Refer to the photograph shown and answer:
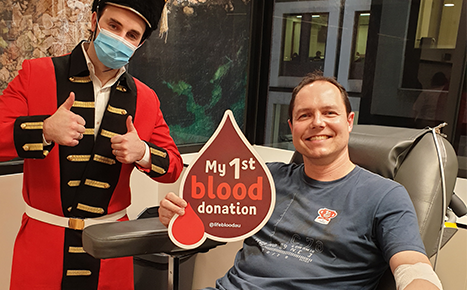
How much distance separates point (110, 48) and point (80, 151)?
1.15 ft

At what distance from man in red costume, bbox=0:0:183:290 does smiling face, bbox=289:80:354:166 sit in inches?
19.4

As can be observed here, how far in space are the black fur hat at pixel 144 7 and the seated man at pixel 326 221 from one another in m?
0.56

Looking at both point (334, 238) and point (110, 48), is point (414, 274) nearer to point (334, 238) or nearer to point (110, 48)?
point (334, 238)

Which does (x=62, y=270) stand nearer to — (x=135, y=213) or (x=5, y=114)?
(x=5, y=114)

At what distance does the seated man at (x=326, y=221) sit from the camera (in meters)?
1.14

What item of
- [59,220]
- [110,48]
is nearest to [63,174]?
[59,220]

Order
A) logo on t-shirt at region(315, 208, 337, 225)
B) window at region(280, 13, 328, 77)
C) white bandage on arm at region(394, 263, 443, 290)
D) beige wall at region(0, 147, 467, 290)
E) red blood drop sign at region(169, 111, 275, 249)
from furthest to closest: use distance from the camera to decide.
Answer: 1. window at region(280, 13, 328, 77)
2. beige wall at region(0, 147, 467, 290)
3. logo on t-shirt at region(315, 208, 337, 225)
4. red blood drop sign at region(169, 111, 275, 249)
5. white bandage on arm at region(394, 263, 443, 290)

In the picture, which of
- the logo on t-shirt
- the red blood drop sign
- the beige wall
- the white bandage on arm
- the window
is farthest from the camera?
the window

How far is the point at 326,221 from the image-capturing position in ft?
4.05

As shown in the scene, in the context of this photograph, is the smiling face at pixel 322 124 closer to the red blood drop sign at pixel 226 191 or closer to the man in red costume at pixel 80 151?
the red blood drop sign at pixel 226 191

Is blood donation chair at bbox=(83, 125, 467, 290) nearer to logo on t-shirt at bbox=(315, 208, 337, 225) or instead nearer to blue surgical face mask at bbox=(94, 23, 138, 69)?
logo on t-shirt at bbox=(315, 208, 337, 225)

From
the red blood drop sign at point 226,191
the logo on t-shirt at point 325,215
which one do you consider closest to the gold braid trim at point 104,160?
the red blood drop sign at point 226,191

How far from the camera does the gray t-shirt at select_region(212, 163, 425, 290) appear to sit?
3.77 feet

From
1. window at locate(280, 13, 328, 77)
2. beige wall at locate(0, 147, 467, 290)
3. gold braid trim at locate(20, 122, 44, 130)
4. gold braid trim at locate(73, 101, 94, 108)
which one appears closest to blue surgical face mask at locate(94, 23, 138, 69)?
gold braid trim at locate(73, 101, 94, 108)
